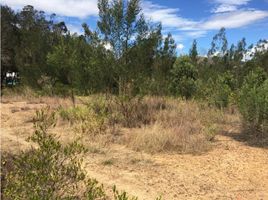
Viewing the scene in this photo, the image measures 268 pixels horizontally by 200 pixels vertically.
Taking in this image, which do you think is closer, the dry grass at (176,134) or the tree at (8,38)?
the dry grass at (176,134)

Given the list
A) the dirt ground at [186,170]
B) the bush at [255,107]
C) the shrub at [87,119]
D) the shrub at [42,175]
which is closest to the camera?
the shrub at [42,175]

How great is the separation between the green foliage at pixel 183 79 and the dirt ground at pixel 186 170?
28.6 ft

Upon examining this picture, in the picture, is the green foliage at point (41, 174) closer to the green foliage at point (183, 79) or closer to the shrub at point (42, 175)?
the shrub at point (42, 175)

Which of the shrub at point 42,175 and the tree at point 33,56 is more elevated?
the tree at point 33,56

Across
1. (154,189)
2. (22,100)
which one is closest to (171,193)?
(154,189)

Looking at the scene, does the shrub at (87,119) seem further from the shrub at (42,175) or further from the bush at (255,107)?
the shrub at (42,175)

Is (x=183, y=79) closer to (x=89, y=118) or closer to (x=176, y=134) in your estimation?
(x=89, y=118)

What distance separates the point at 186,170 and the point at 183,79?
38.6 ft

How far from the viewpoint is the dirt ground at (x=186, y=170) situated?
6465mm

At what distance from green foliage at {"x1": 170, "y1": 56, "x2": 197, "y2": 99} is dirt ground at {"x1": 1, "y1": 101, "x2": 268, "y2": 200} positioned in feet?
28.6

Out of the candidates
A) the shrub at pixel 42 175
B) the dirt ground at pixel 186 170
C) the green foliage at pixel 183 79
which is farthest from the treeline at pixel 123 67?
the shrub at pixel 42 175

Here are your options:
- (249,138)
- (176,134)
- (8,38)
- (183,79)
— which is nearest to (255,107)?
(249,138)

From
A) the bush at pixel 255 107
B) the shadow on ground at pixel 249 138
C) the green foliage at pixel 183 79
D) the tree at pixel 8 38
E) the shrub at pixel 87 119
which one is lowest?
the shadow on ground at pixel 249 138

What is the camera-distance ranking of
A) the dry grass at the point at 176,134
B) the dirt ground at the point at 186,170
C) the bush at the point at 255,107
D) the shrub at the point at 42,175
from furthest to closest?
the bush at the point at 255,107
the dry grass at the point at 176,134
the dirt ground at the point at 186,170
the shrub at the point at 42,175
